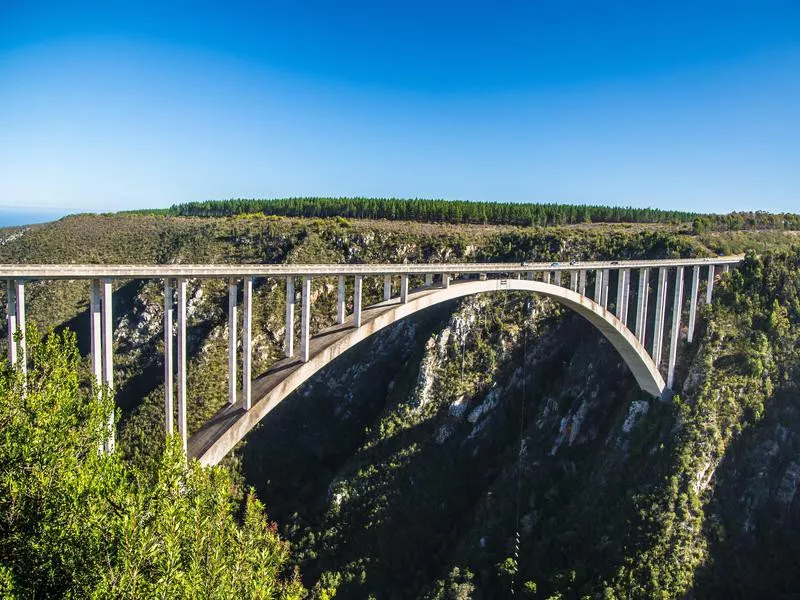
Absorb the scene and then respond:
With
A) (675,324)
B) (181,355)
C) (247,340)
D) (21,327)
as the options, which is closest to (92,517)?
(21,327)

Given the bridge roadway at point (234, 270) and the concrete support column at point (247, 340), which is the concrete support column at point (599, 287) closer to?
the bridge roadway at point (234, 270)

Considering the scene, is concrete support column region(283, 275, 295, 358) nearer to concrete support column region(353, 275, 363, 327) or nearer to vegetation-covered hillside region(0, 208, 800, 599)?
concrete support column region(353, 275, 363, 327)

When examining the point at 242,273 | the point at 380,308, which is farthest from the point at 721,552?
the point at 242,273

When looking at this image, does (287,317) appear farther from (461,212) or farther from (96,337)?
(461,212)

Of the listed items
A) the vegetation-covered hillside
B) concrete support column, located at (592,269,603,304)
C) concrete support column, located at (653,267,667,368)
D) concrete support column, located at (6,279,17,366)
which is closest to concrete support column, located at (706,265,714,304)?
the vegetation-covered hillside

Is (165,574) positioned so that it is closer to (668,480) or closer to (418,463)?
(668,480)

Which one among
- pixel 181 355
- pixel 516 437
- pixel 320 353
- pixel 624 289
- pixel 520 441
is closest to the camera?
pixel 181 355

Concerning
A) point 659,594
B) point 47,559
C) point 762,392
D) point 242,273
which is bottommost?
point 659,594
